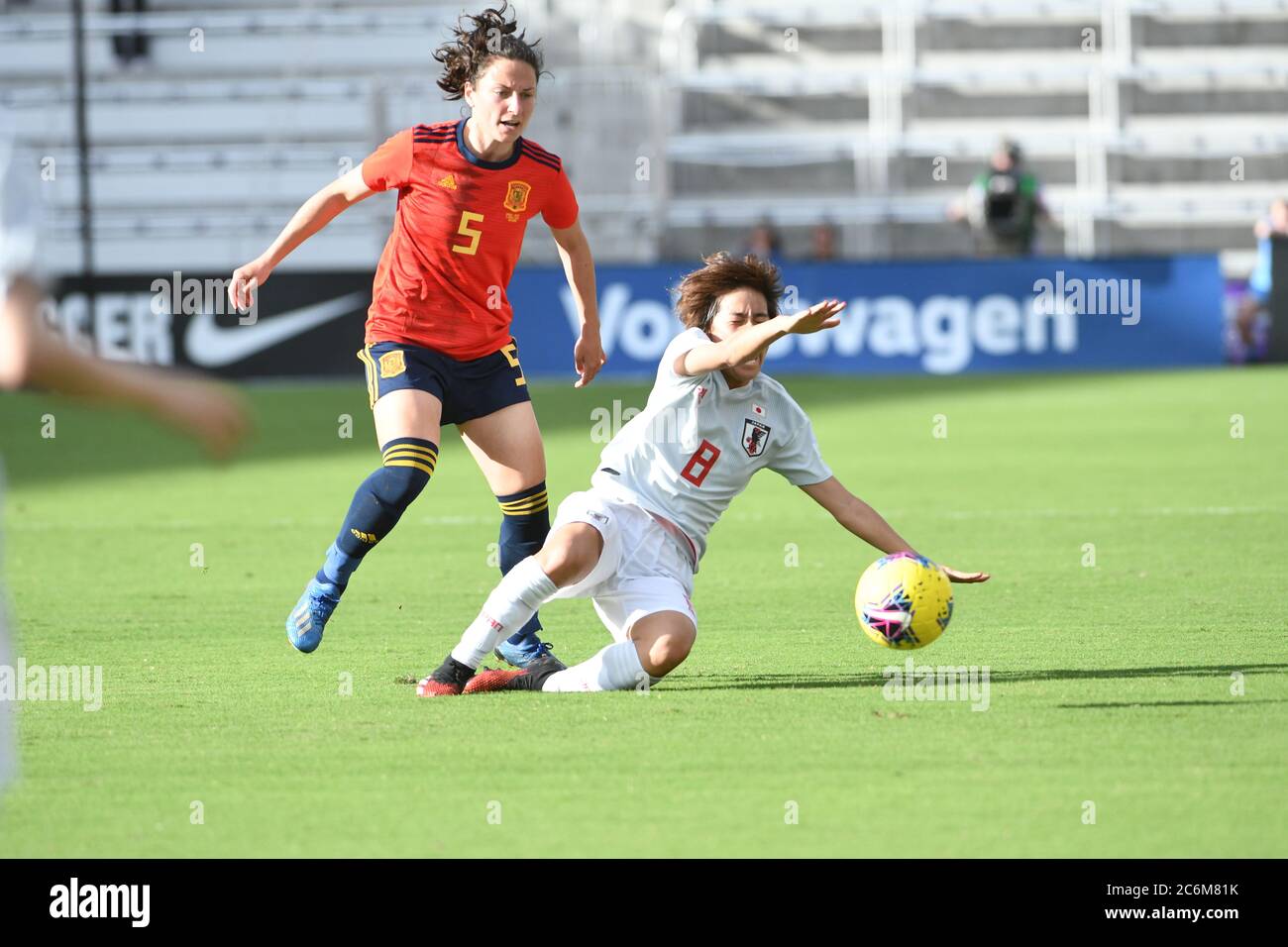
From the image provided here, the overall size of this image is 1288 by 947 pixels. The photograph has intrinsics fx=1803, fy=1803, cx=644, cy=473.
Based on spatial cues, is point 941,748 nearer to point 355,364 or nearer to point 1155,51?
point 355,364

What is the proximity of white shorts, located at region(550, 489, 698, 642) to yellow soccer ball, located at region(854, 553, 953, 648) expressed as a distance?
60cm

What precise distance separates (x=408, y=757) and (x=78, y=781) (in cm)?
89

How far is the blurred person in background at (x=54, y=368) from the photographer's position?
2.60 m

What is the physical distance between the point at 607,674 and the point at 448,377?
1.26 m

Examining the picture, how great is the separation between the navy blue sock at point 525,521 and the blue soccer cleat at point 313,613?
0.68 metres

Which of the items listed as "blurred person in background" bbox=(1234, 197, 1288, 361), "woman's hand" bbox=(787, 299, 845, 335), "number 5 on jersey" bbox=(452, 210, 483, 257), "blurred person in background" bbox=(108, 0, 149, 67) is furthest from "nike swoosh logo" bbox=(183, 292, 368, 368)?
"woman's hand" bbox=(787, 299, 845, 335)

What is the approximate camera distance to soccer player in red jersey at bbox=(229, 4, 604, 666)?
6266 mm

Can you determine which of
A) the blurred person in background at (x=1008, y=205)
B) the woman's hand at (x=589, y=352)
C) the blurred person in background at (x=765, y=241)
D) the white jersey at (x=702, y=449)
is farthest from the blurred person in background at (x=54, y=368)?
the blurred person in background at (x=1008, y=205)

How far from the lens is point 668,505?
6102 millimetres

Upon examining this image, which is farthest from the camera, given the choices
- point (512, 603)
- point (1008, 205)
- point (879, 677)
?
point (1008, 205)

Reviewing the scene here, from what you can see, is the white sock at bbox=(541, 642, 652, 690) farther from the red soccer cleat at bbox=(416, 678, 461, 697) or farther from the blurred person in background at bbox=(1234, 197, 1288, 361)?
the blurred person in background at bbox=(1234, 197, 1288, 361)

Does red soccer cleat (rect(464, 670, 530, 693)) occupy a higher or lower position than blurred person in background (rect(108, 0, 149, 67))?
lower

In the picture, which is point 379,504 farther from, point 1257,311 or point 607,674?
point 1257,311

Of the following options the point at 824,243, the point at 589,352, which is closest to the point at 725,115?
the point at 824,243
